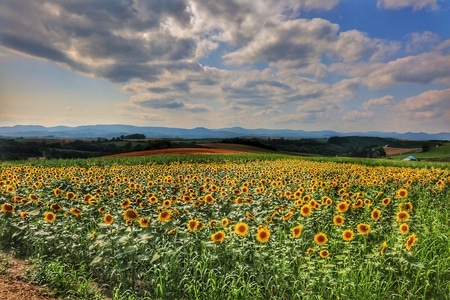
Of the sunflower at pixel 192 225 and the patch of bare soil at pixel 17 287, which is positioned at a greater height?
the sunflower at pixel 192 225

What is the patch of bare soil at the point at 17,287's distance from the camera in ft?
16.5

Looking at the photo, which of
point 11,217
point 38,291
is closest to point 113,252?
point 38,291

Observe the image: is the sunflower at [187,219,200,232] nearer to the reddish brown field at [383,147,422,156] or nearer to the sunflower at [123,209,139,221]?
the sunflower at [123,209,139,221]

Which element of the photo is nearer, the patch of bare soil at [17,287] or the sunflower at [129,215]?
the patch of bare soil at [17,287]

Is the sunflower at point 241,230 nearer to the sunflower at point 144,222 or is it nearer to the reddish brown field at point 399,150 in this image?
the sunflower at point 144,222

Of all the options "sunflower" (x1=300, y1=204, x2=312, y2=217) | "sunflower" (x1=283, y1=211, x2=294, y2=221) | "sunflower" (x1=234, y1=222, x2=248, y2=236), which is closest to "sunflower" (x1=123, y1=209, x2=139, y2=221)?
"sunflower" (x1=234, y1=222, x2=248, y2=236)

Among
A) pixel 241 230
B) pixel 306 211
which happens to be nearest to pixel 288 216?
pixel 306 211

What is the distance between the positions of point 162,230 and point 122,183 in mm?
4871

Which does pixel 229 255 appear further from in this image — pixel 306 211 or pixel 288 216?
pixel 306 211

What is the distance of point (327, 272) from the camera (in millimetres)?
4875

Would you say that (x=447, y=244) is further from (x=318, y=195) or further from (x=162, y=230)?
(x=162, y=230)

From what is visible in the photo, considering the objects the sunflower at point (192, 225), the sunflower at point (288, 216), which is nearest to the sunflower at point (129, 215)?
the sunflower at point (192, 225)

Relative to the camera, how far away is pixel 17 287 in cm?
534

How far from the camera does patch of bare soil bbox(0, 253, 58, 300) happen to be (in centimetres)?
504
